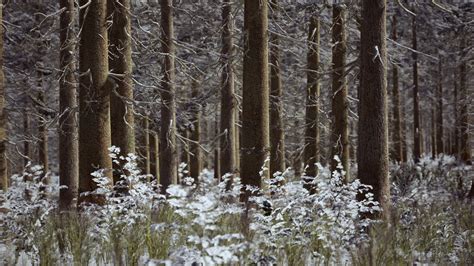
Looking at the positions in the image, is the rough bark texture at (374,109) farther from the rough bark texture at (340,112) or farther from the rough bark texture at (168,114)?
the rough bark texture at (168,114)

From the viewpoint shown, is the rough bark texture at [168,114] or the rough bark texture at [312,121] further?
the rough bark texture at [312,121]

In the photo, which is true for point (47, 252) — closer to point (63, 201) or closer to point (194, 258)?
point (194, 258)

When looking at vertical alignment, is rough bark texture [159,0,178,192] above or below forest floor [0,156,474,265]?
above

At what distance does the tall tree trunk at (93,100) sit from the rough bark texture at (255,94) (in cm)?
232

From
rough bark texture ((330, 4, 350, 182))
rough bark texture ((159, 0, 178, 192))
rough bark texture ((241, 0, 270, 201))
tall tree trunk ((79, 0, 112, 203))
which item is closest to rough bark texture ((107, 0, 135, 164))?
tall tree trunk ((79, 0, 112, 203))

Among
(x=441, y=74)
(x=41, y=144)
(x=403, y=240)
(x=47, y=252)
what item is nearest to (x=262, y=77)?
(x=403, y=240)

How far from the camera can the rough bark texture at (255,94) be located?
8.70 metres

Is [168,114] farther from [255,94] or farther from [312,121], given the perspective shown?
[255,94]

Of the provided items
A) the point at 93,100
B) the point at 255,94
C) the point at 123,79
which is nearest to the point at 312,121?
the point at 255,94

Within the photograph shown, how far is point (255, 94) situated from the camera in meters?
8.72

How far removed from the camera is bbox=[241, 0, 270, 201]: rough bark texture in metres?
8.70

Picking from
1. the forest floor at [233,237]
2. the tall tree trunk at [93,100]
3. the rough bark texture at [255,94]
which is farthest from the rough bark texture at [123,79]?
the forest floor at [233,237]

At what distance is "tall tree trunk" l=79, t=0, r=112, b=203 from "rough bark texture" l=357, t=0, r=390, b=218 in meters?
3.96

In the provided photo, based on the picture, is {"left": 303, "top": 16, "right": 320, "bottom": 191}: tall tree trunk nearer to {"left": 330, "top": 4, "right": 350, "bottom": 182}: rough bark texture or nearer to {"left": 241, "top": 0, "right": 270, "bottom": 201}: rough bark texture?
{"left": 330, "top": 4, "right": 350, "bottom": 182}: rough bark texture
